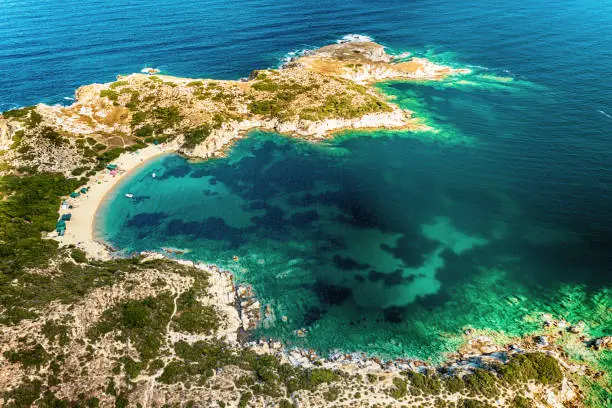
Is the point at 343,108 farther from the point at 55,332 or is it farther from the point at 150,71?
the point at 55,332

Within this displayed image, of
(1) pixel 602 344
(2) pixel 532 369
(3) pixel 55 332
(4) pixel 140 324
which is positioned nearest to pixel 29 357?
(3) pixel 55 332

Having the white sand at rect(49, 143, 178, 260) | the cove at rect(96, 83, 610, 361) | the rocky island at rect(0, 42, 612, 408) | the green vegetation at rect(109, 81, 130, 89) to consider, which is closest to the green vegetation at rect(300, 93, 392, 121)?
the cove at rect(96, 83, 610, 361)

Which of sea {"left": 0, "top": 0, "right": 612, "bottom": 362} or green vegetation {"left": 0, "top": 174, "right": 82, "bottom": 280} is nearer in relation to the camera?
green vegetation {"left": 0, "top": 174, "right": 82, "bottom": 280}

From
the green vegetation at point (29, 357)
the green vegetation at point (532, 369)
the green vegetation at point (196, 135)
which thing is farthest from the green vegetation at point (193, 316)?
the green vegetation at point (196, 135)

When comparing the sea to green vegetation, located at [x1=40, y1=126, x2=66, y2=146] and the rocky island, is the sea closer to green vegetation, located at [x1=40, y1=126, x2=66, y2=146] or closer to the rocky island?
the rocky island

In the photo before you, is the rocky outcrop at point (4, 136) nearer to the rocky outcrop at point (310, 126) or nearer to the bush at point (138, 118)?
the bush at point (138, 118)

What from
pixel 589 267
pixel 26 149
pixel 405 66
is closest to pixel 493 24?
pixel 405 66

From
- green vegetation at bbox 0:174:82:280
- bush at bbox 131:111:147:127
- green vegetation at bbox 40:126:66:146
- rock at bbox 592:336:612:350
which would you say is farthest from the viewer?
bush at bbox 131:111:147:127
